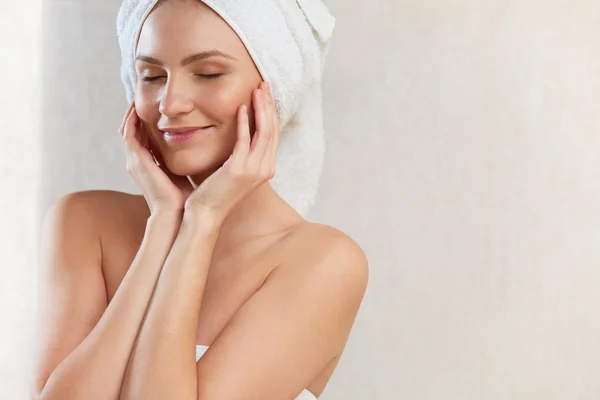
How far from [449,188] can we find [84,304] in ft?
3.32

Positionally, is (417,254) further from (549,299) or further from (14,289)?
(14,289)

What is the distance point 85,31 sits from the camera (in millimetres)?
2256

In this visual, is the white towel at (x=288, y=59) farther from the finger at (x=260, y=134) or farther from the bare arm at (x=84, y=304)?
the bare arm at (x=84, y=304)

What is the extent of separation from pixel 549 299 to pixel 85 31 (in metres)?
1.31

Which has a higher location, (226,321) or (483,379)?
(226,321)

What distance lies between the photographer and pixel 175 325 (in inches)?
50.9

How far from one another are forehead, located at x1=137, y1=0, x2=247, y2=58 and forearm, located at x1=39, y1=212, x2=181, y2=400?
32 centimetres

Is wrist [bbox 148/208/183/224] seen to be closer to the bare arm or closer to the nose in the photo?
the bare arm

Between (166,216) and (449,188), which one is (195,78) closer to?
(166,216)

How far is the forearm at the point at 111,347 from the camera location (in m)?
1.29

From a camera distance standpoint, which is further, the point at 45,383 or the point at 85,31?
the point at 85,31

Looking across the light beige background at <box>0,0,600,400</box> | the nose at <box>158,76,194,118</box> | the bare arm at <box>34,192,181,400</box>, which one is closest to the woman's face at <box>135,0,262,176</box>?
the nose at <box>158,76,194,118</box>

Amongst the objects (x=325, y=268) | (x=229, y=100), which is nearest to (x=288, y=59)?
(x=229, y=100)

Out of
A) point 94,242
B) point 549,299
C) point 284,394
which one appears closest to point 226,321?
point 284,394
